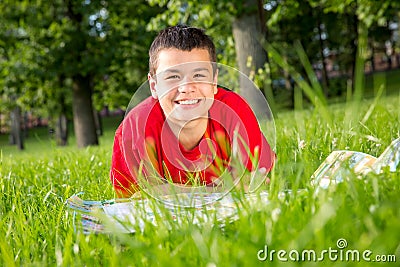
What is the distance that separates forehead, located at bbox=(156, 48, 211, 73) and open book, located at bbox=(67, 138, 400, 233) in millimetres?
701

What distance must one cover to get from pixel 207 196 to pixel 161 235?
0.71 m

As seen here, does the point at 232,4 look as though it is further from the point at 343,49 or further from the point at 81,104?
the point at 343,49

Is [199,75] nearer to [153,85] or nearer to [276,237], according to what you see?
[153,85]

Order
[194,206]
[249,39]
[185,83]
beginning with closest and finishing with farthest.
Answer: [194,206] < [185,83] < [249,39]

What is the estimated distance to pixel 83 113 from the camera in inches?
584

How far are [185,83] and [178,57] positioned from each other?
0.17m

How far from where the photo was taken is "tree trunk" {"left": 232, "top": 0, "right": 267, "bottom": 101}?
9.00 m

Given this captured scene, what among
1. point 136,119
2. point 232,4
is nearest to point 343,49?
point 232,4

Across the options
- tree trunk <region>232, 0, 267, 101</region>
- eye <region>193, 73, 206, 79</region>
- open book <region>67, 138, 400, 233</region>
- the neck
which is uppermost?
tree trunk <region>232, 0, 267, 101</region>

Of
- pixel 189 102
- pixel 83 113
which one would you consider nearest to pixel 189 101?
pixel 189 102

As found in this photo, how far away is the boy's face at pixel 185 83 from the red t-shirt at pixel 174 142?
5.8 inches

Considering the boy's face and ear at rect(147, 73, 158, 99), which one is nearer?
the boy's face

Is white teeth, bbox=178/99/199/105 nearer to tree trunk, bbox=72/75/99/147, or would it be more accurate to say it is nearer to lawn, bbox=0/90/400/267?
lawn, bbox=0/90/400/267

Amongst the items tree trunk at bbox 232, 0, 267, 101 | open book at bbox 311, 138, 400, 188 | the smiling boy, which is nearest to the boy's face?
the smiling boy
